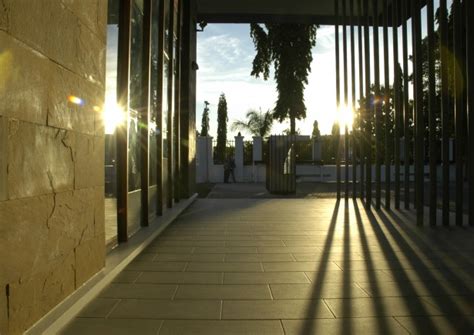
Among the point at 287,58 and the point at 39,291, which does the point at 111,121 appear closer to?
the point at 39,291

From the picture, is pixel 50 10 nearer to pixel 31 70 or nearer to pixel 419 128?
pixel 31 70

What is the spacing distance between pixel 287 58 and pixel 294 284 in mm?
24287

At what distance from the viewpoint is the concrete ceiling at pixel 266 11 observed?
13.8 metres

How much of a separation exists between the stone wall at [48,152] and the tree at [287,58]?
23911 mm

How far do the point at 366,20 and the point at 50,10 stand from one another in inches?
323

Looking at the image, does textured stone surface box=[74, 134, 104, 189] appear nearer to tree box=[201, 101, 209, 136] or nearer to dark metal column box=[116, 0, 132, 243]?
dark metal column box=[116, 0, 132, 243]

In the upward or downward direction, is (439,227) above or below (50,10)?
below

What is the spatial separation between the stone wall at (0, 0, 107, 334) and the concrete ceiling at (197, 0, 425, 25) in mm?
10778

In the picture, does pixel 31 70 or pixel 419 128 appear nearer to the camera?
pixel 31 70

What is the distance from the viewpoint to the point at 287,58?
88.3ft

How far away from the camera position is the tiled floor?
3010 mm

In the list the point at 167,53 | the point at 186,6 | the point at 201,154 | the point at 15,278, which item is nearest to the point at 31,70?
the point at 15,278

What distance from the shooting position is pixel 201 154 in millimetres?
24766

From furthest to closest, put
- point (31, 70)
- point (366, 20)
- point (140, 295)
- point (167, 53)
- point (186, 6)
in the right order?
point (186, 6)
point (366, 20)
point (167, 53)
point (140, 295)
point (31, 70)
